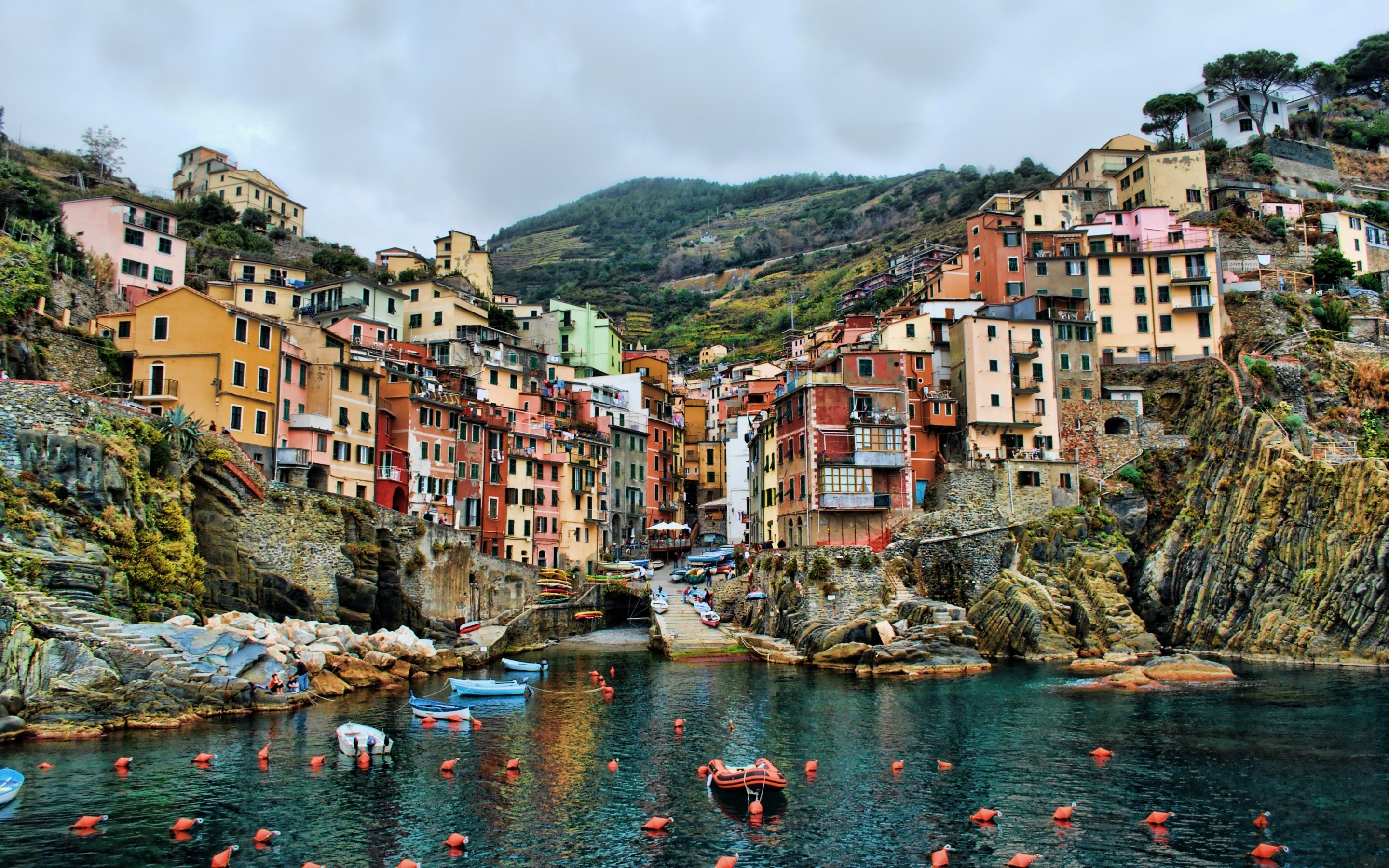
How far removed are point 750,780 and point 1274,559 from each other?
139 feet

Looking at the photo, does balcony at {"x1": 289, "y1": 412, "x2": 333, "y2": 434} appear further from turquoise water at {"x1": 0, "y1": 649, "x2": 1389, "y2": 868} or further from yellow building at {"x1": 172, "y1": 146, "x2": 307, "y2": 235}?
yellow building at {"x1": 172, "y1": 146, "x2": 307, "y2": 235}

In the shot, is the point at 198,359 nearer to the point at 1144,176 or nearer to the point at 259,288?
the point at 259,288

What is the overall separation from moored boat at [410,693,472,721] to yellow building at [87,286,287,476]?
1968 cm

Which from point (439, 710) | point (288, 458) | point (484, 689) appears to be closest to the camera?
point (439, 710)

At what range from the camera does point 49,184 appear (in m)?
99.9

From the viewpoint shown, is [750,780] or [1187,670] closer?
[750,780]

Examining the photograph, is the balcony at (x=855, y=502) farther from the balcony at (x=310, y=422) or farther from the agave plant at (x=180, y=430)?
the agave plant at (x=180, y=430)

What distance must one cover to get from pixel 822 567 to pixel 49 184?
93.0 metres

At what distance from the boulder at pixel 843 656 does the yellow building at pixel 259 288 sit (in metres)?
52.3

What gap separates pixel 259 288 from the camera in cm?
8069

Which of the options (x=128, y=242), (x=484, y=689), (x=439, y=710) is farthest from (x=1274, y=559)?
(x=128, y=242)

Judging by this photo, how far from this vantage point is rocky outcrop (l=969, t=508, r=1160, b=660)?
189 feet

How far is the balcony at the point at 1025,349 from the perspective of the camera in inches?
2810

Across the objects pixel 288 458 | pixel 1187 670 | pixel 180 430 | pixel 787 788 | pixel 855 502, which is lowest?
pixel 787 788
